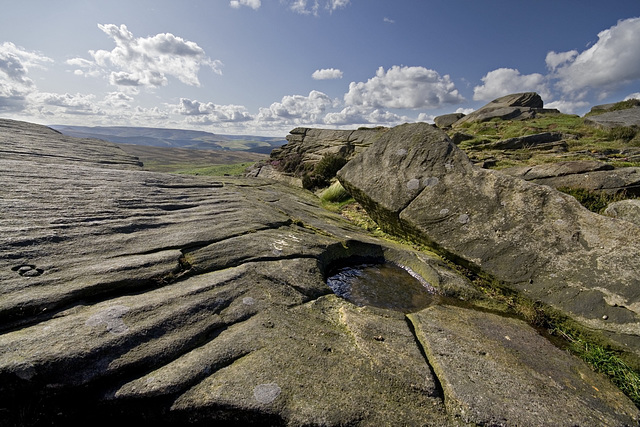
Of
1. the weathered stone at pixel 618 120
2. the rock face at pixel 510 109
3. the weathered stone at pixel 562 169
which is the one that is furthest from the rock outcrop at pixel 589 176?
the rock face at pixel 510 109

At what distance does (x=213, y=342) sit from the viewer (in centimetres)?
486

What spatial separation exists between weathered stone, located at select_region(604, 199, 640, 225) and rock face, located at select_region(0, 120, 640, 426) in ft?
19.5

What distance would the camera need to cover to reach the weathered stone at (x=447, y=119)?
5306 cm

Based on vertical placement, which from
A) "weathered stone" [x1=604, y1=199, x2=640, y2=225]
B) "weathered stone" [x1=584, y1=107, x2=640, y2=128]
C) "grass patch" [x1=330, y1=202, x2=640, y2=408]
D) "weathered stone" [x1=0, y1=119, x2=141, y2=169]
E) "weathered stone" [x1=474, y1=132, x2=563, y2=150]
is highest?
"weathered stone" [x1=584, y1=107, x2=640, y2=128]

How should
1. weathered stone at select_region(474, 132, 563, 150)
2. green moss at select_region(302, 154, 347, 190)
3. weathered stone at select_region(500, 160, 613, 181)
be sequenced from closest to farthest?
weathered stone at select_region(500, 160, 613, 181) → weathered stone at select_region(474, 132, 563, 150) → green moss at select_region(302, 154, 347, 190)

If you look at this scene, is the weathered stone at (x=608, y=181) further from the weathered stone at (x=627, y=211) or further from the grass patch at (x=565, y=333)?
the grass patch at (x=565, y=333)

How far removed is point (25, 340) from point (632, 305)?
11.5 metres

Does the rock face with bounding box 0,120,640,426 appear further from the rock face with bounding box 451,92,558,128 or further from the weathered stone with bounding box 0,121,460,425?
the rock face with bounding box 451,92,558,128

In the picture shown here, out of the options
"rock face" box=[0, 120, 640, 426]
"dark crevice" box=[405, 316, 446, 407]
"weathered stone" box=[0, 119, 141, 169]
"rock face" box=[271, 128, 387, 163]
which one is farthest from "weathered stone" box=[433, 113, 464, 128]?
"dark crevice" box=[405, 316, 446, 407]

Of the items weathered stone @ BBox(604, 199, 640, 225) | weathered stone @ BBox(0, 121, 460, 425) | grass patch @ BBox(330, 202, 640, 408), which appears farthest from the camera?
weathered stone @ BBox(604, 199, 640, 225)

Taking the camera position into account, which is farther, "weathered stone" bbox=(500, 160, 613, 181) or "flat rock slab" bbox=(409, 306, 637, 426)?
"weathered stone" bbox=(500, 160, 613, 181)

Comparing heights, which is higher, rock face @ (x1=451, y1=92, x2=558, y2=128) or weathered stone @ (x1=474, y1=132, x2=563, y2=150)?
rock face @ (x1=451, y1=92, x2=558, y2=128)

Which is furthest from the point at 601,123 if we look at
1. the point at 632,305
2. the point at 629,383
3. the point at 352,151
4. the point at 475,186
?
the point at 629,383

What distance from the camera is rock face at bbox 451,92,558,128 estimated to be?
141 feet
